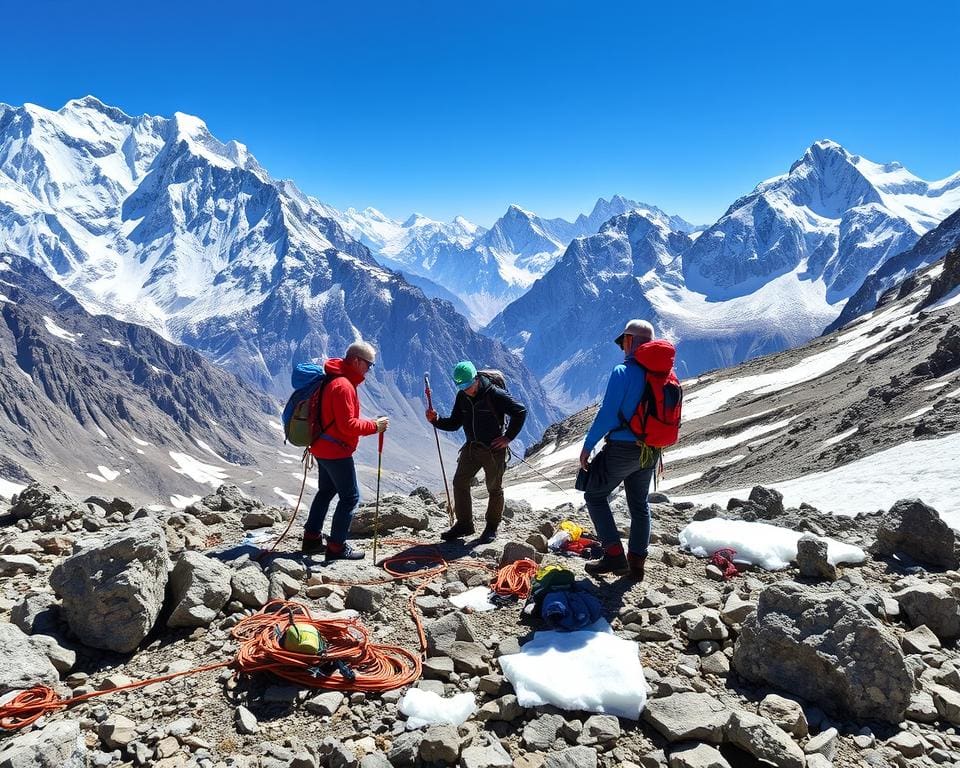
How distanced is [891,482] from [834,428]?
15802 millimetres

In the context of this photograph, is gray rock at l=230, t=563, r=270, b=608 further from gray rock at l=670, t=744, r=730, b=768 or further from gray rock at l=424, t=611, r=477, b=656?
gray rock at l=670, t=744, r=730, b=768

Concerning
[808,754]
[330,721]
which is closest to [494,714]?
[330,721]

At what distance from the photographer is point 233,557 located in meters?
9.09

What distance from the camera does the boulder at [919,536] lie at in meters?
8.52

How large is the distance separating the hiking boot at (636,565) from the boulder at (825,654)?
2194 millimetres

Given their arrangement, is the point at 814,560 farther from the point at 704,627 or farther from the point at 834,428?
the point at 834,428

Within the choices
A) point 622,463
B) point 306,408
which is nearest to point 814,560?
point 622,463

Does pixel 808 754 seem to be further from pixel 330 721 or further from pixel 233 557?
pixel 233 557

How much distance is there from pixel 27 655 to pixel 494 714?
4.26 m

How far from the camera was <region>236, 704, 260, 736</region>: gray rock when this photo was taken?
5.07m

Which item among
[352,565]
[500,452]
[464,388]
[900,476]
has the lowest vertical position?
[900,476]

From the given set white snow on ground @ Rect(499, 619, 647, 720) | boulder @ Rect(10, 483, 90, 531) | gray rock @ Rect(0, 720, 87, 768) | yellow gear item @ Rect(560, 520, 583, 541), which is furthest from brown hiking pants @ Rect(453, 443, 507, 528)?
boulder @ Rect(10, 483, 90, 531)

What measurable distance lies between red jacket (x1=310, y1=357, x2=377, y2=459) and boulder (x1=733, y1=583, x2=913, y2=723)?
555 centimetres

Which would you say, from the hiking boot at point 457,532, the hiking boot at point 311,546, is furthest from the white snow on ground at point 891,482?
the hiking boot at point 311,546
